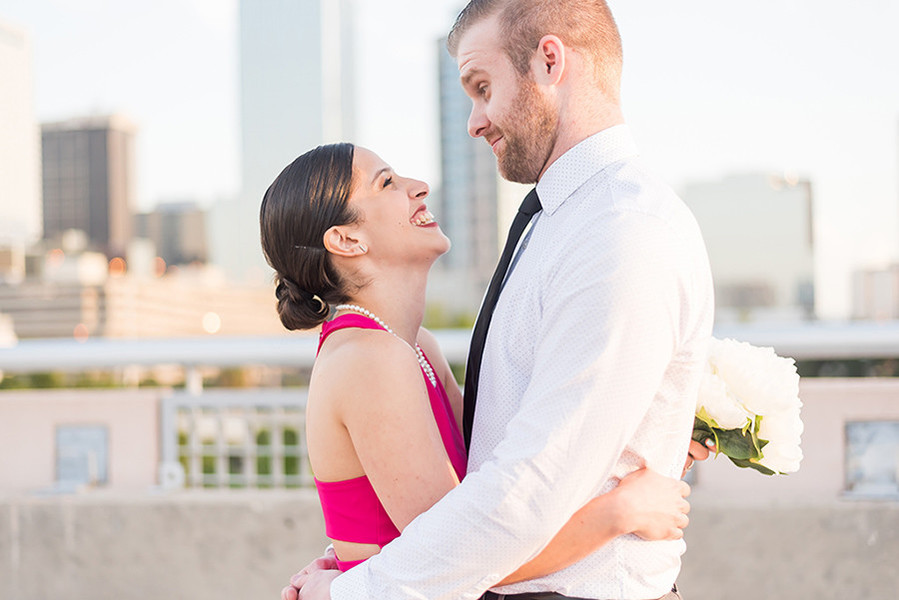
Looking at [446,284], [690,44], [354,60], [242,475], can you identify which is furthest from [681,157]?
[242,475]

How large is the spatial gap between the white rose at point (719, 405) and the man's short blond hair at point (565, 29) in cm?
50

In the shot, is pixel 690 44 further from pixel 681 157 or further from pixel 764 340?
pixel 764 340

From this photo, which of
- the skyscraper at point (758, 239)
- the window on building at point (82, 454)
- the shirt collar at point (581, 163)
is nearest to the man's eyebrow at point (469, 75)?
the shirt collar at point (581, 163)

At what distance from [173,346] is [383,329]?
2.35 m

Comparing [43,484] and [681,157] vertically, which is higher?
[681,157]

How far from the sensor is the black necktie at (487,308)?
1.46 meters

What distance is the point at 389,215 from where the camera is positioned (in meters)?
1.63

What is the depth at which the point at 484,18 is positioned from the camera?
1506 mm

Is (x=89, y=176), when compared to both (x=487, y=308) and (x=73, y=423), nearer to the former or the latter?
(x=73, y=423)

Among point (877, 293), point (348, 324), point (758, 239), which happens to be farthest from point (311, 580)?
point (758, 239)

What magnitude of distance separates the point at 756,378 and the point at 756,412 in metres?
0.06

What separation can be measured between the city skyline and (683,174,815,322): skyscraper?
93.1 inches

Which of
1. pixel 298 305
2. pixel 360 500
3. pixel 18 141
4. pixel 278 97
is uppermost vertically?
pixel 278 97

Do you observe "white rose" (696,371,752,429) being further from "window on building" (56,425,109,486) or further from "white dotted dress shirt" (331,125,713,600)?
"window on building" (56,425,109,486)
